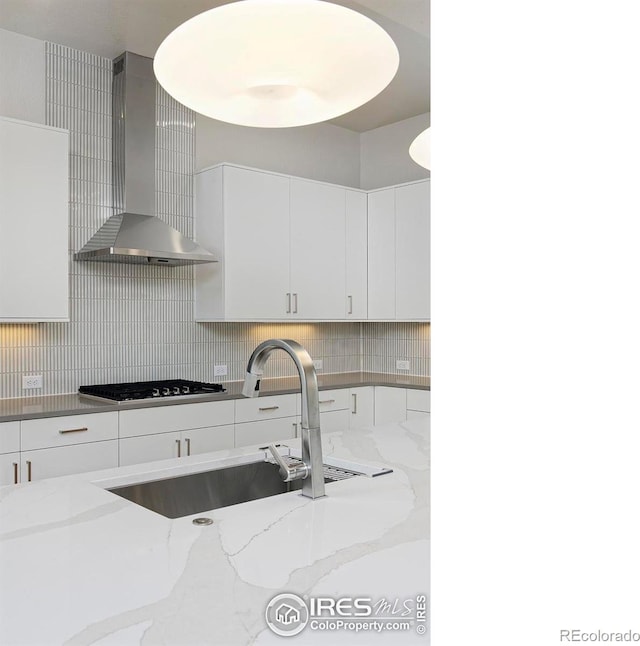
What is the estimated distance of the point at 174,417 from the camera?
10.8ft

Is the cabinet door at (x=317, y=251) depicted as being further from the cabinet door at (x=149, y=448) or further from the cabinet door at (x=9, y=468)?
the cabinet door at (x=9, y=468)

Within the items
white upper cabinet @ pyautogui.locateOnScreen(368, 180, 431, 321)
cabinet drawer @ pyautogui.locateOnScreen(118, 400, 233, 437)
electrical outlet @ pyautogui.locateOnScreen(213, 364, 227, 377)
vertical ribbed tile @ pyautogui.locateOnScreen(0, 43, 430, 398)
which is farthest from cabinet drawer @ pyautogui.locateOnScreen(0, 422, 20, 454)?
white upper cabinet @ pyautogui.locateOnScreen(368, 180, 431, 321)

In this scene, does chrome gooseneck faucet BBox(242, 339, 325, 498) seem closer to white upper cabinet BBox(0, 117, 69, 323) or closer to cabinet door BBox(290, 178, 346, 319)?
white upper cabinet BBox(0, 117, 69, 323)

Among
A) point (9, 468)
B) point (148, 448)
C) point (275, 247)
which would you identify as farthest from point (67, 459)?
point (275, 247)

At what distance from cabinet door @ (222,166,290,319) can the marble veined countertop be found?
2350 millimetres

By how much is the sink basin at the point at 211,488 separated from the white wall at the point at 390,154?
3.25 m

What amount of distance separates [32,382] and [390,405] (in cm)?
220

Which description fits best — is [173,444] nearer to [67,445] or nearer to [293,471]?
[67,445]

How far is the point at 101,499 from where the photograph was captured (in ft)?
4.72

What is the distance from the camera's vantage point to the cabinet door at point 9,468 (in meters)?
2.74

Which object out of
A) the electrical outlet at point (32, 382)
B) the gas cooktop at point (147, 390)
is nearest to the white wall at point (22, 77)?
the electrical outlet at point (32, 382)
